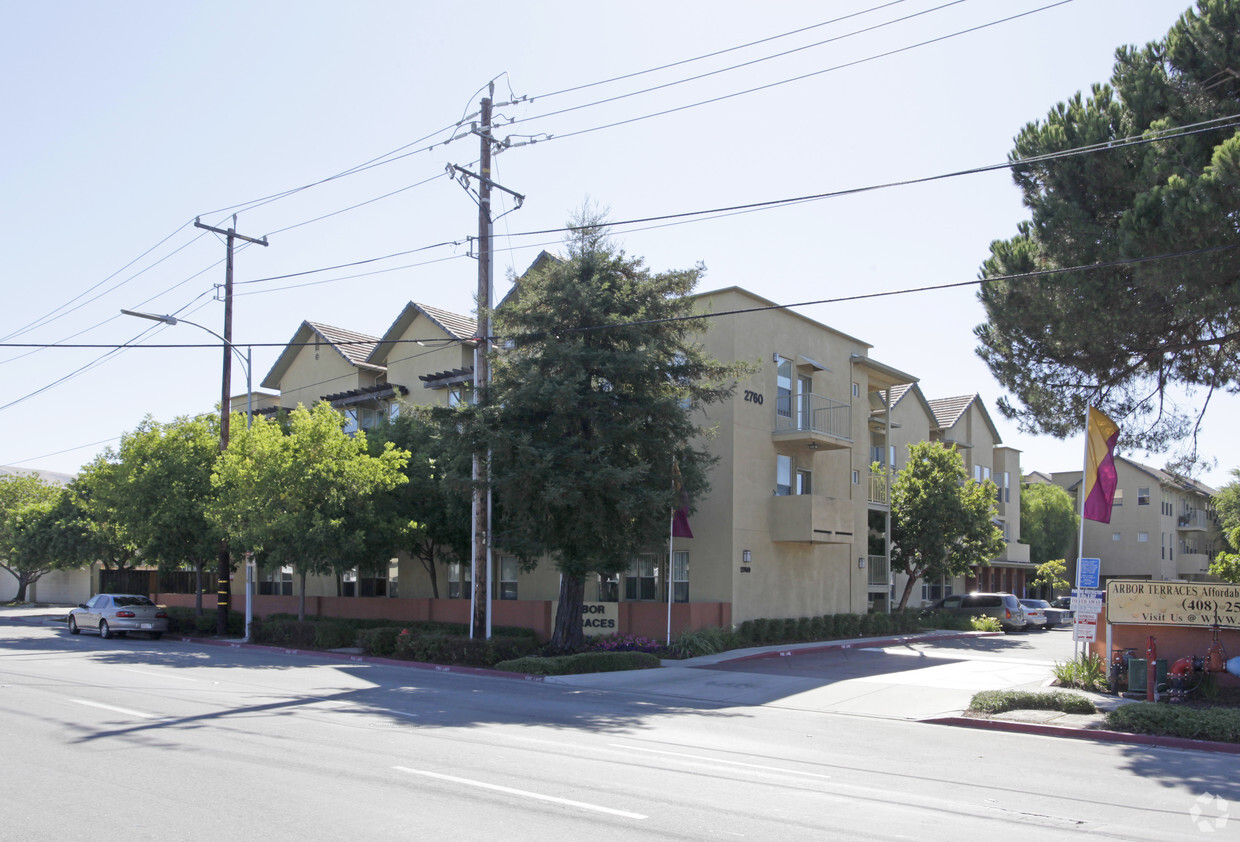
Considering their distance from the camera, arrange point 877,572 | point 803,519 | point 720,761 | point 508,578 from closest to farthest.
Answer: point 720,761 < point 803,519 < point 508,578 < point 877,572

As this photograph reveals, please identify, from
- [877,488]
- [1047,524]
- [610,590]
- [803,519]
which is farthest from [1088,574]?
[1047,524]

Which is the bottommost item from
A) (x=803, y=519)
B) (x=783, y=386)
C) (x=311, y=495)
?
(x=803, y=519)

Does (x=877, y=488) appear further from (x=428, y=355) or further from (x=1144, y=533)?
(x=1144, y=533)

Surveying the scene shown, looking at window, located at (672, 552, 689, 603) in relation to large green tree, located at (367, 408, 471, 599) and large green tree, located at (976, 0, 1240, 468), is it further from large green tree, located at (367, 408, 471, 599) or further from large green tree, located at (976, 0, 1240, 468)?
large green tree, located at (976, 0, 1240, 468)

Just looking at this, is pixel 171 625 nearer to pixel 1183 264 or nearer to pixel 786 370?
pixel 786 370

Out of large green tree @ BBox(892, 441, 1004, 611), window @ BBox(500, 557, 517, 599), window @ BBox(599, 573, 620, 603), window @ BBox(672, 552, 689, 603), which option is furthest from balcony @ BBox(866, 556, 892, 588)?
window @ BBox(500, 557, 517, 599)

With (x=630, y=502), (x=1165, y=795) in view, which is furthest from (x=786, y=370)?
(x=1165, y=795)

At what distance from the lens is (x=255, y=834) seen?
6770 millimetres

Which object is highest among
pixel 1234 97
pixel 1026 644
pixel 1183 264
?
pixel 1234 97

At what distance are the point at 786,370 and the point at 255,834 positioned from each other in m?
23.1

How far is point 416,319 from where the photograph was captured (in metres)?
33.5

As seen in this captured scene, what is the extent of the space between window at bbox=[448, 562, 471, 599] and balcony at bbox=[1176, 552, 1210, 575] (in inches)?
2137

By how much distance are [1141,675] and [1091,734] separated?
11.3 ft

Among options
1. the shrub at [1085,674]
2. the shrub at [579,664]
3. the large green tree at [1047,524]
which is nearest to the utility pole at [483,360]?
the shrub at [579,664]
